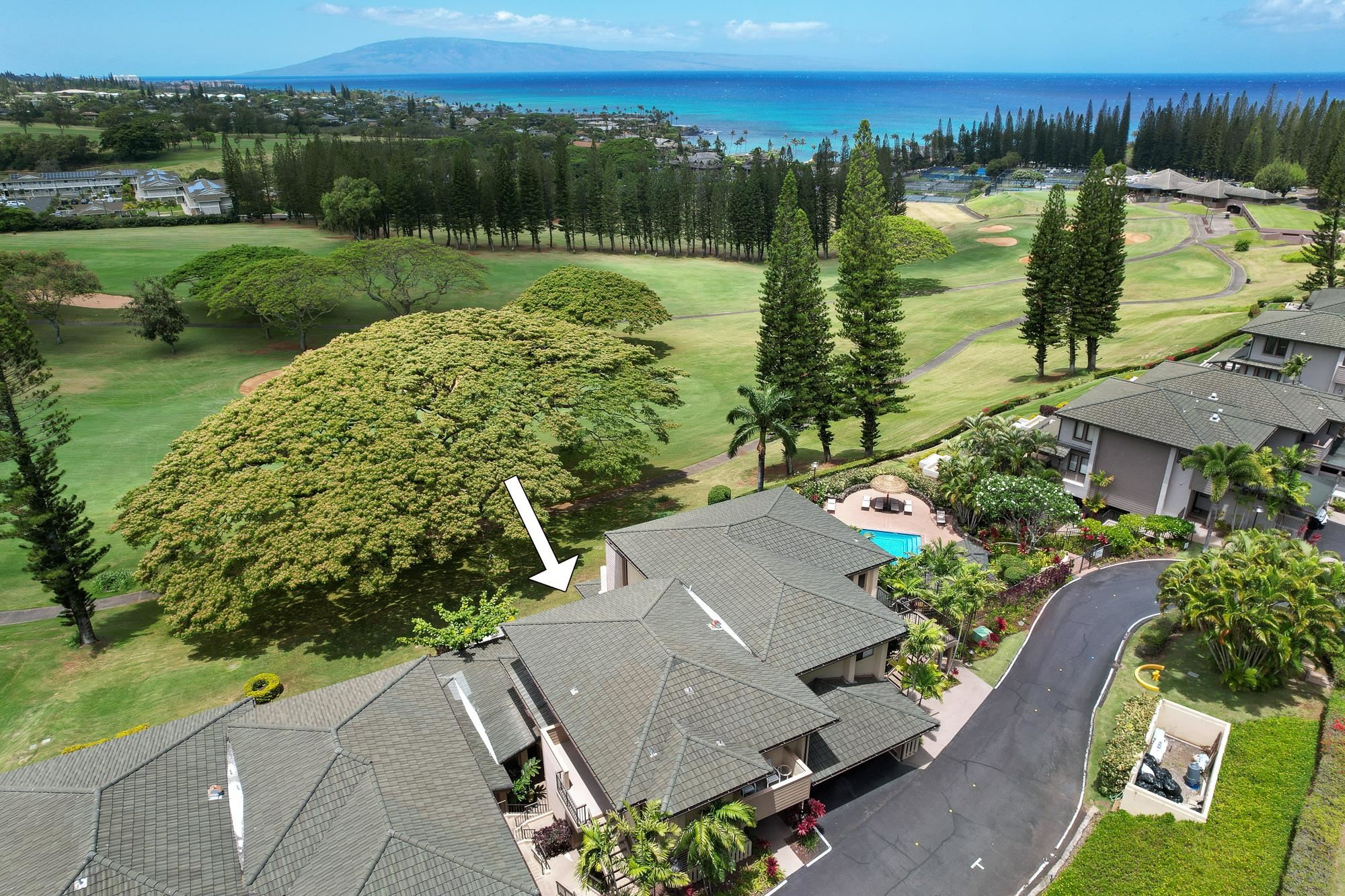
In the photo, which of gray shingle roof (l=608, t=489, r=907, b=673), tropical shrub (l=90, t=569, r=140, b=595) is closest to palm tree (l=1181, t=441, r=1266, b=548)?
gray shingle roof (l=608, t=489, r=907, b=673)

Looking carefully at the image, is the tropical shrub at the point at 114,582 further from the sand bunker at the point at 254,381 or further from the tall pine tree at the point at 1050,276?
the tall pine tree at the point at 1050,276

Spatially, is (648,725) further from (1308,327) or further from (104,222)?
(104,222)

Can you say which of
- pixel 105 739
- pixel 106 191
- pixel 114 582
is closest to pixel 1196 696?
pixel 105 739

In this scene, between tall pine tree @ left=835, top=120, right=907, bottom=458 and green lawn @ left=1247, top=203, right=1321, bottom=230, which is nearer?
tall pine tree @ left=835, top=120, right=907, bottom=458

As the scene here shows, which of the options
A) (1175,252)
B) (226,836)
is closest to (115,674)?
(226,836)

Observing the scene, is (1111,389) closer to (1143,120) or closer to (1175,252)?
(1175,252)

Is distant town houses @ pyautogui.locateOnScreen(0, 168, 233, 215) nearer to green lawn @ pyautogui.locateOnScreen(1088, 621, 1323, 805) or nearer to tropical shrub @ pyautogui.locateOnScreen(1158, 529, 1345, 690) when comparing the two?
green lawn @ pyautogui.locateOnScreen(1088, 621, 1323, 805)
